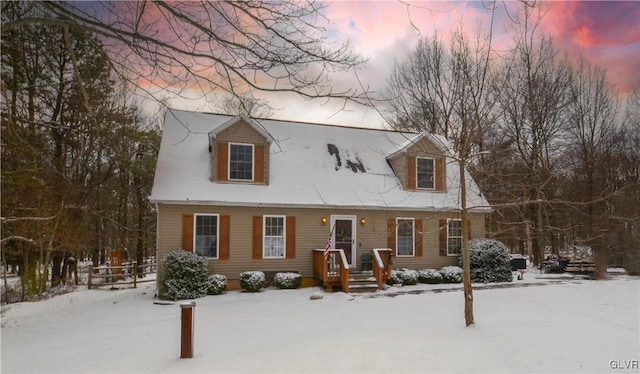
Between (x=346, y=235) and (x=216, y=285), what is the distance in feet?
16.3

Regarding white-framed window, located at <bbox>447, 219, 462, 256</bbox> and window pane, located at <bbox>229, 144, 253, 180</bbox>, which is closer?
window pane, located at <bbox>229, 144, 253, 180</bbox>

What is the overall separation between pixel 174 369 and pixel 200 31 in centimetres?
436

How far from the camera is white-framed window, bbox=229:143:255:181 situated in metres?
14.7

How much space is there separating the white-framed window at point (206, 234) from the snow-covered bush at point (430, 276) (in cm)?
734

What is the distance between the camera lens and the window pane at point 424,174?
55.3 ft

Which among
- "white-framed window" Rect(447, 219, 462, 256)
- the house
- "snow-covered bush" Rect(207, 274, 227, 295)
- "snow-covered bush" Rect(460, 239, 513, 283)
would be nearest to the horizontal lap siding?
the house

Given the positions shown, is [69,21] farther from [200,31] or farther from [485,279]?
[485,279]

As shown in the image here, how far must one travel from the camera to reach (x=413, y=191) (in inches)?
650

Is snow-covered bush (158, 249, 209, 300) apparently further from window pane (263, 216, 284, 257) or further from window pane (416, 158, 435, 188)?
window pane (416, 158, 435, 188)

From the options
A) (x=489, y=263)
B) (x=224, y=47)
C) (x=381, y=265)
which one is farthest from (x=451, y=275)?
(x=224, y=47)

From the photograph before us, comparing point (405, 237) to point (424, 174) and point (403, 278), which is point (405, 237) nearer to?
point (403, 278)

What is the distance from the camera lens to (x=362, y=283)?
13.9m

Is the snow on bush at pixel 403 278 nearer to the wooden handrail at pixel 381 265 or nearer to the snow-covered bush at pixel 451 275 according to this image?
the wooden handrail at pixel 381 265

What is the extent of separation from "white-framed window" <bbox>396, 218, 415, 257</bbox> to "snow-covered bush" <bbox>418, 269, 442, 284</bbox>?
1.01 m
